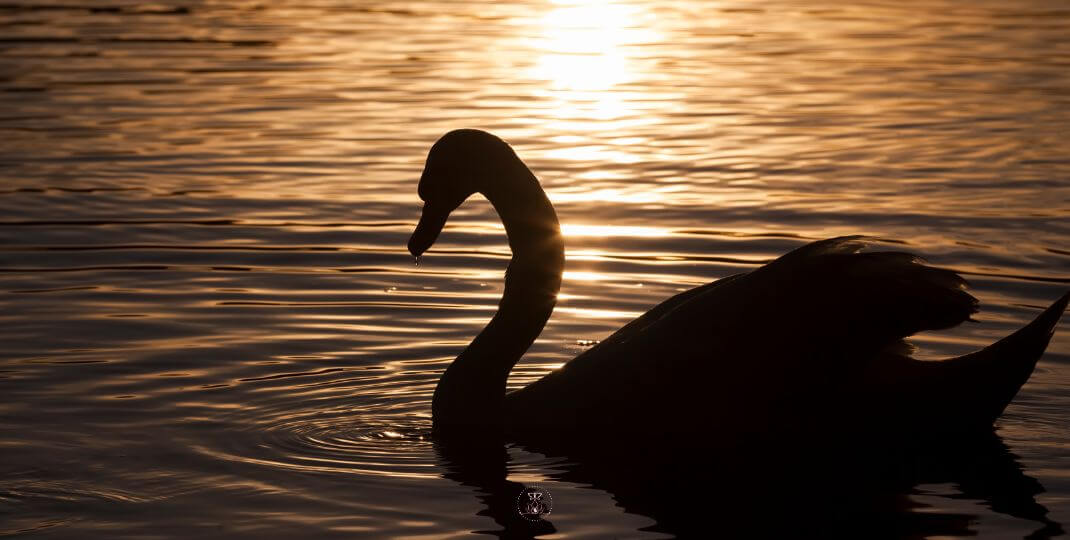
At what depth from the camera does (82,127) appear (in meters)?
18.8

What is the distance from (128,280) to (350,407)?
3551mm

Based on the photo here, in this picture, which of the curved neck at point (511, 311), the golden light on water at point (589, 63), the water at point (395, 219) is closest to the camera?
the water at point (395, 219)

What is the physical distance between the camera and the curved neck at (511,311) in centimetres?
892

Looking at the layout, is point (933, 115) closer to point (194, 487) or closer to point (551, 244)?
point (551, 244)

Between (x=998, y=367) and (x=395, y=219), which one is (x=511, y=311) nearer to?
(x=998, y=367)

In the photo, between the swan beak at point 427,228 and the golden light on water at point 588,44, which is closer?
the swan beak at point 427,228

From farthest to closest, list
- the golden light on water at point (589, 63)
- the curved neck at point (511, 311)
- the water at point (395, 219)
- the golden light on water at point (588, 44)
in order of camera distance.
A: the golden light on water at point (588, 44), the golden light on water at point (589, 63), the curved neck at point (511, 311), the water at point (395, 219)

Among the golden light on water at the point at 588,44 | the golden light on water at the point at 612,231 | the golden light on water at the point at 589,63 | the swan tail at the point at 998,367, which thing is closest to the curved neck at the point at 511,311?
the swan tail at the point at 998,367

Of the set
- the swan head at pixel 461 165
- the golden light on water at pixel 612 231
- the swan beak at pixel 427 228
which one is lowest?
the golden light on water at pixel 612 231

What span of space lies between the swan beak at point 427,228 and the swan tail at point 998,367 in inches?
103

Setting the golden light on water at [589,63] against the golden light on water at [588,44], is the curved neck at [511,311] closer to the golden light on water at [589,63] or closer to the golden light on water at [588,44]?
the golden light on water at [589,63]

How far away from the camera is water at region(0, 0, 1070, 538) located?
8.17 m

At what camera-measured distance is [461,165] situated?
29.7ft

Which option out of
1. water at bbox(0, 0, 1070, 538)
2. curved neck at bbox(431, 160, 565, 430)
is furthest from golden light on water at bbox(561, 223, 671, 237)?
curved neck at bbox(431, 160, 565, 430)
